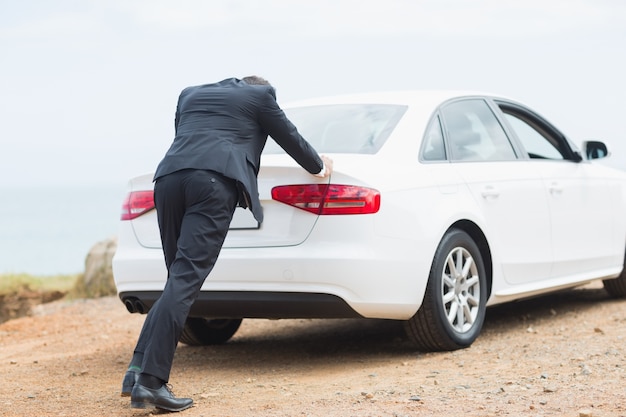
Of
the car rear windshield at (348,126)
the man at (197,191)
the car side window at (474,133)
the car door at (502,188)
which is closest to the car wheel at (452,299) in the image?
the car door at (502,188)

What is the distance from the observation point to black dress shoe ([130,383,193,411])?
14.8 feet

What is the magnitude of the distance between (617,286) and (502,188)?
2.39 meters

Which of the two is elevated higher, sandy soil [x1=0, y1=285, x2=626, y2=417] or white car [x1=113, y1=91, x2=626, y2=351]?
white car [x1=113, y1=91, x2=626, y2=351]

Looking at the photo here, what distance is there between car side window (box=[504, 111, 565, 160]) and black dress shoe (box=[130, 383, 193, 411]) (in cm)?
353

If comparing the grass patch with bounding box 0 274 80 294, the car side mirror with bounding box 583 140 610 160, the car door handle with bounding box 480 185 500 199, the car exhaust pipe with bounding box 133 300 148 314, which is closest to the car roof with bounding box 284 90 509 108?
the car door handle with bounding box 480 185 500 199

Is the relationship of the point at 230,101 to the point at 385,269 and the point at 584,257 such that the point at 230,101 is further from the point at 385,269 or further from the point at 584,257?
the point at 584,257

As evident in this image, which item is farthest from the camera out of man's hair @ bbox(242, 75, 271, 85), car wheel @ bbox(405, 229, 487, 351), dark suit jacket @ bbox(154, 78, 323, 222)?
car wheel @ bbox(405, 229, 487, 351)

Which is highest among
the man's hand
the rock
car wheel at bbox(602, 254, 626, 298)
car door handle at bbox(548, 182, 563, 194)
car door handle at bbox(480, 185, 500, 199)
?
the man's hand

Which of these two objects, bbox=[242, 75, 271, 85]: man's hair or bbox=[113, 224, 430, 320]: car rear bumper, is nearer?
bbox=[242, 75, 271, 85]: man's hair

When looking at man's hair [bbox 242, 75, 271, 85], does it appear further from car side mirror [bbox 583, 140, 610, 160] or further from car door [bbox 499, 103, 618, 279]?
car side mirror [bbox 583, 140, 610, 160]

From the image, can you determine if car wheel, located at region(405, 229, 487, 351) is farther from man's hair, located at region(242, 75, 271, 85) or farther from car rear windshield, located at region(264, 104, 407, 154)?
man's hair, located at region(242, 75, 271, 85)

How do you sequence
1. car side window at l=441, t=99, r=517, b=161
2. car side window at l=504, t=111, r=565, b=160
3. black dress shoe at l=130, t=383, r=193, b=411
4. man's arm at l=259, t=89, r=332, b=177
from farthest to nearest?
1. car side window at l=504, t=111, r=565, b=160
2. car side window at l=441, t=99, r=517, b=161
3. man's arm at l=259, t=89, r=332, b=177
4. black dress shoe at l=130, t=383, r=193, b=411

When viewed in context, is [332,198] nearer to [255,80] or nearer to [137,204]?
[255,80]

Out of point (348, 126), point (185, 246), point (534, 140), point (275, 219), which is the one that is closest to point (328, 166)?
point (275, 219)
